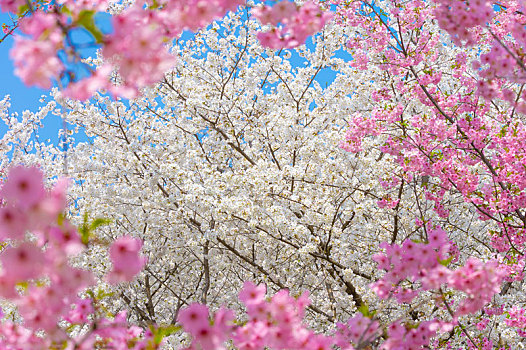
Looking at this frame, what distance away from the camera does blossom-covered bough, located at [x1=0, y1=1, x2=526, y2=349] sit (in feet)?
7.42

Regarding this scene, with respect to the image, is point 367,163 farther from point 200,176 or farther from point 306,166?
point 200,176

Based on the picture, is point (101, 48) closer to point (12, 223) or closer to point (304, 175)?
point (12, 223)

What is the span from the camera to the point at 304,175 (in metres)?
7.52

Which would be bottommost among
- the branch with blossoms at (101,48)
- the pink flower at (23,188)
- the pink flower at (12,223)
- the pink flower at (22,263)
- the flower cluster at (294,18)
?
the pink flower at (22,263)

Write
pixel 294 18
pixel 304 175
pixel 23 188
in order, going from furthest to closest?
1. pixel 304 175
2. pixel 294 18
3. pixel 23 188

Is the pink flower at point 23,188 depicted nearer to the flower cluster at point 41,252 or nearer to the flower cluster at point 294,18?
the flower cluster at point 41,252

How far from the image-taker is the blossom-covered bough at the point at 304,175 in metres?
2.26

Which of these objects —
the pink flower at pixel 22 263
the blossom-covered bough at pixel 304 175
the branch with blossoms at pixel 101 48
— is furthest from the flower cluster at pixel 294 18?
the pink flower at pixel 22 263

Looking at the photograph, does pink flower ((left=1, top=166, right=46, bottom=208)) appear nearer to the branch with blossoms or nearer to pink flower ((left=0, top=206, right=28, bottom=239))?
pink flower ((left=0, top=206, right=28, bottom=239))

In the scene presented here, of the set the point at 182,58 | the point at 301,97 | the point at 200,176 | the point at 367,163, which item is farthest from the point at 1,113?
the point at 367,163

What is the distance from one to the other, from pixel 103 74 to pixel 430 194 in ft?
18.9

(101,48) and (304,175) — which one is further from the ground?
(304,175)

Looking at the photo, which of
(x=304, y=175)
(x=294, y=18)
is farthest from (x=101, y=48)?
(x=304, y=175)

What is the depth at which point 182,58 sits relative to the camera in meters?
8.84
